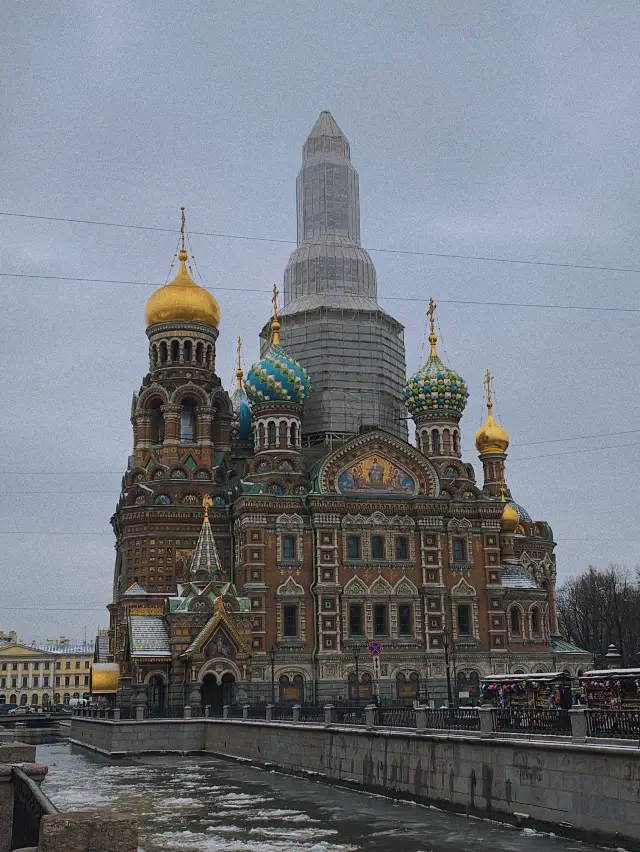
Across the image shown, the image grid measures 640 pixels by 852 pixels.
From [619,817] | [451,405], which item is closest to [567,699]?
[619,817]

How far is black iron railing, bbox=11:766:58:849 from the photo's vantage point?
8.70 metres

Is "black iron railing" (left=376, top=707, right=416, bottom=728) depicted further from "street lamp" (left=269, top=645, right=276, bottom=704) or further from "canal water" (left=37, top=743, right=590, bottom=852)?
Answer: "street lamp" (left=269, top=645, right=276, bottom=704)

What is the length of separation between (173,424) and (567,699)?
31.5 m

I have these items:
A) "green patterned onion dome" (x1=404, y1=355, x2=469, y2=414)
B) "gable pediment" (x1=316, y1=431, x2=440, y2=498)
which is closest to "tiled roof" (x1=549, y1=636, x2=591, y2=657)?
"gable pediment" (x1=316, y1=431, x2=440, y2=498)

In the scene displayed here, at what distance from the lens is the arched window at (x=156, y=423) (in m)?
50.8

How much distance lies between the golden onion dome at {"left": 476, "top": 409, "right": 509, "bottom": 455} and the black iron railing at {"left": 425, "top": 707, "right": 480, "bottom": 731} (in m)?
31.9

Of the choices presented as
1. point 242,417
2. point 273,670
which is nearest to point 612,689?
point 273,670

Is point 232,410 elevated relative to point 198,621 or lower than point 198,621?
elevated

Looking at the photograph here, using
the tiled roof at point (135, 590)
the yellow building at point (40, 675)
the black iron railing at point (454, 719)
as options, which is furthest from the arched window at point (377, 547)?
the yellow building at point (40, 675)

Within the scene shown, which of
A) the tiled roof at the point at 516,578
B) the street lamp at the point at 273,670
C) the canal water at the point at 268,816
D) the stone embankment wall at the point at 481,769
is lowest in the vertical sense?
the canal water at the point at 268,816

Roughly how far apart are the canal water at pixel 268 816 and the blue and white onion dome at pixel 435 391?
23711 millimetres

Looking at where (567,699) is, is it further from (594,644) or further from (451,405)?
(594,644)

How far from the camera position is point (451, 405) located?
50.4 m

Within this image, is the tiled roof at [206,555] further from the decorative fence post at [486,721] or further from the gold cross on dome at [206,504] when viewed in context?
the decorative fence post at [486,721]
